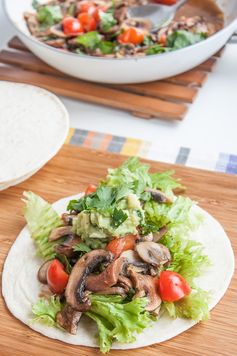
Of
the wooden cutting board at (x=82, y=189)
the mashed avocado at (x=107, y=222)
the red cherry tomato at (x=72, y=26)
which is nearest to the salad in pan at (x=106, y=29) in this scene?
the red cherry tomato at (x=72, y=26)

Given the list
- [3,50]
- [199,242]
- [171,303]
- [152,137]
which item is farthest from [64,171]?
[3,50]

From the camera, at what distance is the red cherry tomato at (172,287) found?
324 cm

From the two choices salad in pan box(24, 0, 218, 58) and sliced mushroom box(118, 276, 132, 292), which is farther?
salad in pan box(24, 0, 218, 58)

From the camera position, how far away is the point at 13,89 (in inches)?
181

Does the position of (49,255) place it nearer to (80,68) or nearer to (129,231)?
(129,231)

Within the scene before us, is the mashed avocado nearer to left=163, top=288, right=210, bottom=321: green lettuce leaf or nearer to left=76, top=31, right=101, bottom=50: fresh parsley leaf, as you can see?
left=163, top=288, right=210, bottom=321: green lettuce leaf

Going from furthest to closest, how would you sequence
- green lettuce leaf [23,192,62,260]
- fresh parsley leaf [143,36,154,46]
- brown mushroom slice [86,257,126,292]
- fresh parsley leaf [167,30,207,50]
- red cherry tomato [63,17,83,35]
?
1. red cherry tomato [63,17,83,35]
2. fresh parsley leaf [143,36,154,46]
3. fresh parsley leaf [167,30,207,50]
4. green lettuce leaf [23,192,62,260]
5. brown mushroom slice [86,257,126,292]

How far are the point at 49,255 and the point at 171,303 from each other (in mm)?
770

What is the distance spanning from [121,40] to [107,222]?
2.16m

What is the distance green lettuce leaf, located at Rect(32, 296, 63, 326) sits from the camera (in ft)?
10.7

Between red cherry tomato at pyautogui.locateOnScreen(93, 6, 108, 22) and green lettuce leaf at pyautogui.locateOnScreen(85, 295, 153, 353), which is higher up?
red cherry tomato at pyautogui.locateOnScreen(93, 6, 108, 22)

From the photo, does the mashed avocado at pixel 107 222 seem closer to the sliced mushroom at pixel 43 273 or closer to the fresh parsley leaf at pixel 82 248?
the fresh parsley leaf at pixel 82 248

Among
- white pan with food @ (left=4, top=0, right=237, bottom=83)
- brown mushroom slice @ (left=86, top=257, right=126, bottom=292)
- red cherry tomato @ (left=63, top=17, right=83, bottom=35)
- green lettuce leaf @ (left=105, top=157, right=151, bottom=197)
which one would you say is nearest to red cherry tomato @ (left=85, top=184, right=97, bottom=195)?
green lettuce leaf @ (left=105, top=157, right=151, bottom=197)

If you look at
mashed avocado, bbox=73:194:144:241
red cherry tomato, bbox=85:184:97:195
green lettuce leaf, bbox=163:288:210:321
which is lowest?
green lettuce leaf, bbox=163:288:210:321
